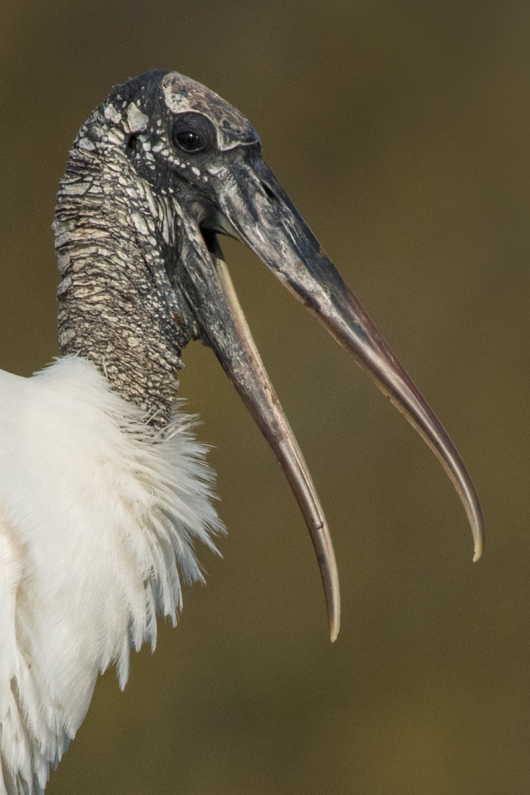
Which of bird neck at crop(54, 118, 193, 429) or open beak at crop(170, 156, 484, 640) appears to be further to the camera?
bird neck at crop(54, 118, 193, 429)

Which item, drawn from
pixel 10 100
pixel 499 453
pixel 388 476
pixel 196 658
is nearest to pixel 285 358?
pixel 388 476

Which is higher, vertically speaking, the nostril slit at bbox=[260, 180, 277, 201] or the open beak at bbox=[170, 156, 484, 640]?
the nostril slit at bbox=[260, 180, 277, 201]

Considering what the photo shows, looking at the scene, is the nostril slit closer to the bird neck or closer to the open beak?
the open beak

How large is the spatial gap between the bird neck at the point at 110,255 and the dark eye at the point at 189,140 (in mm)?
89

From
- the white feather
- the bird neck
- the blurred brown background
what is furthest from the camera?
the blurred brown background

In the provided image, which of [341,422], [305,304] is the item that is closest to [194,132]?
[305,304]

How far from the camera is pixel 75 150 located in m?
1.66

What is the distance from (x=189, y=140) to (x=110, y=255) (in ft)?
0.71

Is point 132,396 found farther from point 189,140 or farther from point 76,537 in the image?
point 189,140

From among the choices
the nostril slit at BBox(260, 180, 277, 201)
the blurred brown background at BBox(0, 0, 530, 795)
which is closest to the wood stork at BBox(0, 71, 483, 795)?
the nostril slit at BBox(260, 180, 277, 201)

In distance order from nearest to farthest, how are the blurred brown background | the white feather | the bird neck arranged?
1. the white feather
2. the bird neck
3. the blurred brown background

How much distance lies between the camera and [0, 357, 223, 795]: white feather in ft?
4.97

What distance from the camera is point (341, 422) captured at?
4.15 metres

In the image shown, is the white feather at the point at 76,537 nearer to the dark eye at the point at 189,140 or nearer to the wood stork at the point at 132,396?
the wood stork at the point at 132,396
